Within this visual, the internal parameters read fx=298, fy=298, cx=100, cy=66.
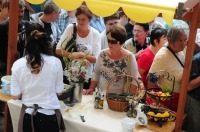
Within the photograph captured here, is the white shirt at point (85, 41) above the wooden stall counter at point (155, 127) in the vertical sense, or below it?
above

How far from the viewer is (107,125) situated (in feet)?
7.59

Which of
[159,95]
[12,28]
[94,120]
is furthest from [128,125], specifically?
[12,28]

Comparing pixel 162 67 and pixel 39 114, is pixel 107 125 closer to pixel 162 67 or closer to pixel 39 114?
pixel 39 114

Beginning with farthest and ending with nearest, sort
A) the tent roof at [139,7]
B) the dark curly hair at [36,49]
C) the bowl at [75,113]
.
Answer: the bowl at [75,113] → the dark curly hair at [36,49] → the tent roof at [139,7]

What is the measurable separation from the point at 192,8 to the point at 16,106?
5.30 feet

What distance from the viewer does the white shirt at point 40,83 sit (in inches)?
87.2

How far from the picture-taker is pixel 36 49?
2.21m

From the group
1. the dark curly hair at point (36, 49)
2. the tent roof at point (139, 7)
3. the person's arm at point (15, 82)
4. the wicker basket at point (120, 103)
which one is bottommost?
the wicker basket at point (120, 103)

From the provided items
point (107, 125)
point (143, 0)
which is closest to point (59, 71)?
point (107, 125)

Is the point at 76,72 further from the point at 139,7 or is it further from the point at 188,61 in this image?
the point at 188,61

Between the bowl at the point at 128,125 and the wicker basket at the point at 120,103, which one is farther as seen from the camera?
the wicker basket at the point at 120,103

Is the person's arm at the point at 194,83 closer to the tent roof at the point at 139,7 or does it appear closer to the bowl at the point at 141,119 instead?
the bowl at the point at 141,119

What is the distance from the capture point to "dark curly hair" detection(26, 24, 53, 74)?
7.15ft

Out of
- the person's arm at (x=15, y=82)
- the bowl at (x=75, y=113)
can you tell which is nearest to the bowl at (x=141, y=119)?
the bowl at (x=75, y=113)
